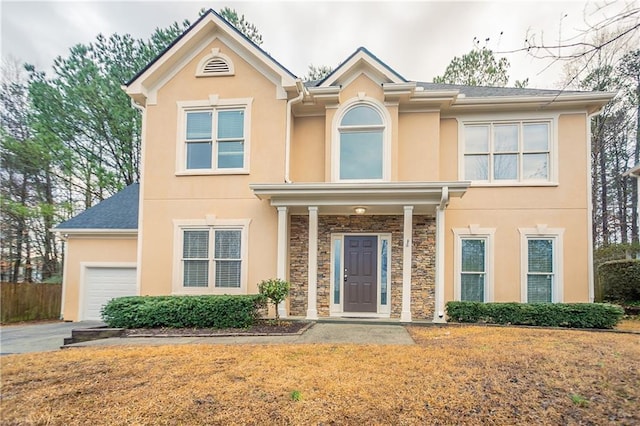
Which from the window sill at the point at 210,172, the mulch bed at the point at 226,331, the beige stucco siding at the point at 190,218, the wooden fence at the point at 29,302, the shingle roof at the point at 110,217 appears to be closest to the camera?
the mulch bed at the point at 226,331

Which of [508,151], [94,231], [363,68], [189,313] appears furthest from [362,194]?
[94,231]

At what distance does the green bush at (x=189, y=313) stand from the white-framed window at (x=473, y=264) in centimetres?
551

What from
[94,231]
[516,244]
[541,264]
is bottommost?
[541,264]

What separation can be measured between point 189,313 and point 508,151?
9.18 meters

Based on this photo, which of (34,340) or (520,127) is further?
(520,127)

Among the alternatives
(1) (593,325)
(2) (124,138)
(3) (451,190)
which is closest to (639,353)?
(1) (593,325)

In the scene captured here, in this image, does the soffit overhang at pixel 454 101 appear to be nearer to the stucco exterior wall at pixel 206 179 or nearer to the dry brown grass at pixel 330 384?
the stucco exterior wall at pixel 206 179

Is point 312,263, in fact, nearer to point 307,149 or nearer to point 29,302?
point 307,149

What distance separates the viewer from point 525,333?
25.2ft

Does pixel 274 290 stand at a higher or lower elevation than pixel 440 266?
lower

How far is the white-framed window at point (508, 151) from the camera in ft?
33.9

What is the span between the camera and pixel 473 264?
1026 cm

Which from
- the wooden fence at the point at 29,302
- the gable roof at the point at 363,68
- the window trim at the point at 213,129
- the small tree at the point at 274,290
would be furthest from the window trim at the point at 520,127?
the wooden fence at the point at 29,302

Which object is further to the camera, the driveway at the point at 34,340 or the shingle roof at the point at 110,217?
the shingle roof at the point at 110,217
